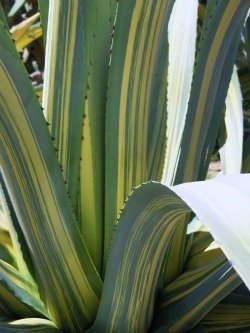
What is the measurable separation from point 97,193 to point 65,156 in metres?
0.06

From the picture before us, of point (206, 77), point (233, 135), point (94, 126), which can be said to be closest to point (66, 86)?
point (94, 126)

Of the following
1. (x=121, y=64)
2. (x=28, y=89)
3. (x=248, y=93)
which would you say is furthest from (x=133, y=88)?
(x=248, y=93)

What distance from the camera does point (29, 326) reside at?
739 mm

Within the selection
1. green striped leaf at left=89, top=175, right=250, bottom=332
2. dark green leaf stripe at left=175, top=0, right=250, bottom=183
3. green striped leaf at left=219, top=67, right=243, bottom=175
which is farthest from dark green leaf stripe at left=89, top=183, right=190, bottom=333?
green striped leaf at left=219, top=67, right=243, bottom=175

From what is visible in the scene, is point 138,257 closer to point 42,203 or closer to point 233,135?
point 42,203

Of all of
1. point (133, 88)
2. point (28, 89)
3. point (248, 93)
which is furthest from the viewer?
point (248, 93)

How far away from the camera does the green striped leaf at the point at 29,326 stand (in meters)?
0.71

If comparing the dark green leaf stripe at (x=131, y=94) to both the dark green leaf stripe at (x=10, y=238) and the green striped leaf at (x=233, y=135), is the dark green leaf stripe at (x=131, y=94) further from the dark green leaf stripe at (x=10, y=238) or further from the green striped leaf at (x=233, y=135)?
the green striped leaf at (x=233, y=135)

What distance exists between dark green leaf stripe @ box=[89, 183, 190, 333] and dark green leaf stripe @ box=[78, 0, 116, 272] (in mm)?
92

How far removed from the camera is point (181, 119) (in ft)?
2.74

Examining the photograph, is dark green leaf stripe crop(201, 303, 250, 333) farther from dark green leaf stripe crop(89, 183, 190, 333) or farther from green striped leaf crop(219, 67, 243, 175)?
green striped leaf crop(219, 67, 243, 175)

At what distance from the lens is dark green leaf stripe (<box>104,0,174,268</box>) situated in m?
0.74

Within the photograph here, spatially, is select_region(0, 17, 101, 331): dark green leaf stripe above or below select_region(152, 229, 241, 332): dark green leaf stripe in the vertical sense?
above

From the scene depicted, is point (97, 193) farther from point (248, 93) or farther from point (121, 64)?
point (248, 93)
